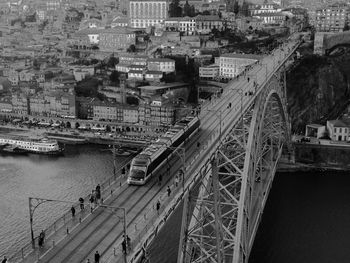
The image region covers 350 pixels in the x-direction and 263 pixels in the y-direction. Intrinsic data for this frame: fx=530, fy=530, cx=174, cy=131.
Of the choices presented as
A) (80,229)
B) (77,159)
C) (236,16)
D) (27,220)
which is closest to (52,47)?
(236,16)

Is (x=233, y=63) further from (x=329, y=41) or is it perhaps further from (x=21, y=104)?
(x=21, y=104)

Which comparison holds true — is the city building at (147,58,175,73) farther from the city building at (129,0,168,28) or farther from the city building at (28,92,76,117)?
the city building at (129,0,168,28)

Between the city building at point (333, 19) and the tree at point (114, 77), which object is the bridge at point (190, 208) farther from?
the city building at point (333, 19)

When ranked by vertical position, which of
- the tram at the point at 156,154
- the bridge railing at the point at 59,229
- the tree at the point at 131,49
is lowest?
the bridge railing at the point at 59,229

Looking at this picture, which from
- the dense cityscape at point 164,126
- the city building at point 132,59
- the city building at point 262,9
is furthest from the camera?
the city building at point 262,9

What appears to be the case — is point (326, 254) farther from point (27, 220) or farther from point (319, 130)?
point (319, 130)

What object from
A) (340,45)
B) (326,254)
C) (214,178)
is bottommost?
(326,254)

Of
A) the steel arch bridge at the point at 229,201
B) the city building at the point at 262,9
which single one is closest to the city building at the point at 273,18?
the city building at the point at 262,9
